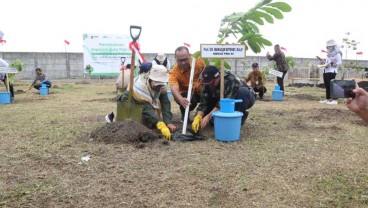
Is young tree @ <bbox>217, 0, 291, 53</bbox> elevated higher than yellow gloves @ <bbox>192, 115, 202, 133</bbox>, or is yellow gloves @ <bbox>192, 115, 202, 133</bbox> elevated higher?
young tree @ <bbox>217, 0, 291, 53</bbox>

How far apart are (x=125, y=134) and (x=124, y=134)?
0.01 m

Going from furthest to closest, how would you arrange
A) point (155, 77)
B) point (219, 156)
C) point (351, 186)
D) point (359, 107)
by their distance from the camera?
point (155, 77), point (219, 156), point (351, 186), point (359, 107)

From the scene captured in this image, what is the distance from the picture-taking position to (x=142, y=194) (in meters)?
2.36

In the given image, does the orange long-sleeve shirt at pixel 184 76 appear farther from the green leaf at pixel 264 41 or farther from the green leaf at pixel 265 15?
the green leaf at pixel 265 15

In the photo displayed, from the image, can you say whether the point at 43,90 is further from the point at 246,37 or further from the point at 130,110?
the point at 246,37

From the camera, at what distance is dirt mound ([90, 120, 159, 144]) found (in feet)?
12.2

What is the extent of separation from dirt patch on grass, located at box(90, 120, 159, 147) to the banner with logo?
13298 millimetres

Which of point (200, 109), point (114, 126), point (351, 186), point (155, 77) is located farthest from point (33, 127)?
point (351, 186)

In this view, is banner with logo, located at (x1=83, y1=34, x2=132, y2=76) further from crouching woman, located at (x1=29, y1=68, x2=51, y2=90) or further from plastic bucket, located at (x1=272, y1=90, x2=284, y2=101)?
plastic bucket, located at (x1=272, y1=90, x2=284, y2=101)

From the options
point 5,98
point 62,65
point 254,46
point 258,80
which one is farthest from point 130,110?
point 62,65

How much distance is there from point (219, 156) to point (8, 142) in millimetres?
2362

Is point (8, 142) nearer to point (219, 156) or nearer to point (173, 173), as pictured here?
point (173, 173)

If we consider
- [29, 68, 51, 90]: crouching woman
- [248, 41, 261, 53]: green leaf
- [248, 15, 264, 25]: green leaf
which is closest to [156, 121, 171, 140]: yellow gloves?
[248, 41, 261, 53]: green leaf

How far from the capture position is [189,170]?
2.83 m
